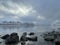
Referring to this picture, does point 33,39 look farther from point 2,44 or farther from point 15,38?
point 2,44

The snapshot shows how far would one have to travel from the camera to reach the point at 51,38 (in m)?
36.0

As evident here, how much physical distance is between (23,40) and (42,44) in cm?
616

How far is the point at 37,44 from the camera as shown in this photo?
31266 millimetres

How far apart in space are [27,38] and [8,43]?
5.94 metres

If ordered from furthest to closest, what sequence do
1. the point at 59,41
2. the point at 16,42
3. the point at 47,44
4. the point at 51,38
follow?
1. the point at 51,38
2. the point at 16,42
3. the point at 47,44
4. the point at 59,41

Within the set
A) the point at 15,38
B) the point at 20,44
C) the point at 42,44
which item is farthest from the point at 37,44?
the point at 15,38

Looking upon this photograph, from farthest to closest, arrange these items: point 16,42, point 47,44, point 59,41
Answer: point 16,42
point 47,44
point 59,41

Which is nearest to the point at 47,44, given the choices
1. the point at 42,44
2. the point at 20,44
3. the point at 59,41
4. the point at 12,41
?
the point at 42,44

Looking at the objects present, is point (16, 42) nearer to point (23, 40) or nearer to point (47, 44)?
point (23, 40)

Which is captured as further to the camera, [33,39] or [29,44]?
[33,39]

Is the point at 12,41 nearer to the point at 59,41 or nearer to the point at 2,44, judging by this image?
the point at 2,44

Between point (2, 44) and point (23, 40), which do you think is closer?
point (2, 44)

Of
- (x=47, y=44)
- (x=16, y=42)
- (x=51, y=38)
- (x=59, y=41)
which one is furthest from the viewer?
(x=51, y=38)

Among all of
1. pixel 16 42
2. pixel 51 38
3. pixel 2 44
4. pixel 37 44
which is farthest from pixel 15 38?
pixel 51 38
